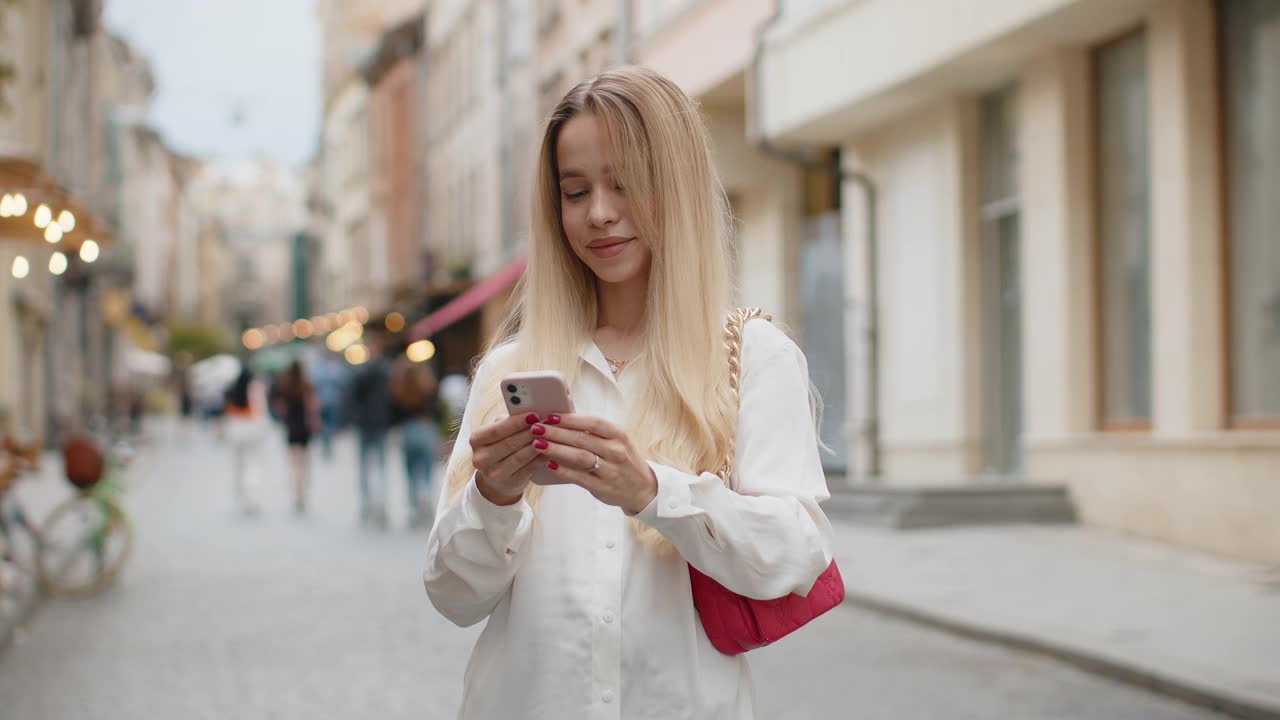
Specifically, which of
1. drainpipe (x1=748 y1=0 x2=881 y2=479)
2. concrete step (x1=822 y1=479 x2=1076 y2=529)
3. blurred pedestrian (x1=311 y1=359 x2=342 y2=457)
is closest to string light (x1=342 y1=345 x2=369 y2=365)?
blurred pedestrian (x1=311 y1=359 x2=342 y2=457)

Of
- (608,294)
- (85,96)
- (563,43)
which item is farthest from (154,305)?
(608,294)

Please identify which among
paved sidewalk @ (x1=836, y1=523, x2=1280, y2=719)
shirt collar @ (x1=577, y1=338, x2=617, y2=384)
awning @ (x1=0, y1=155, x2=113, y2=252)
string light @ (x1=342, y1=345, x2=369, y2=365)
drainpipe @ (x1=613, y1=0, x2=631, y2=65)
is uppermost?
drainpipe @ (x1=613, y1=0, x2=631, y2=65)

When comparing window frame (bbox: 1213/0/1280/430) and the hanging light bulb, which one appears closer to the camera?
the hanging light bulb

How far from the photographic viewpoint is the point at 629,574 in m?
2.29

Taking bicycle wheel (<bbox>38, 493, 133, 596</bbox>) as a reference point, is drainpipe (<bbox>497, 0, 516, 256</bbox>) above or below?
above

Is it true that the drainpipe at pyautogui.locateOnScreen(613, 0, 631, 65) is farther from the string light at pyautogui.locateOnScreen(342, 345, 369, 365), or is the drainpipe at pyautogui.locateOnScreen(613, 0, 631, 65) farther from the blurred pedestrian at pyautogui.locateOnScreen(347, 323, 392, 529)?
the string light at pyautogui.locateOnScreen(342, 345, 369, 365)

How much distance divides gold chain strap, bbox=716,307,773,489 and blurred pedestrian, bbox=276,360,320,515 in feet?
55.3

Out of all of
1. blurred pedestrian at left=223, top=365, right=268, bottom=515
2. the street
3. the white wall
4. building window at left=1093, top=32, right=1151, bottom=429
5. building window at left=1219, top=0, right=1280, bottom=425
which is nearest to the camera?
the street

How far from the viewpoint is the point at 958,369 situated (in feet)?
53.3

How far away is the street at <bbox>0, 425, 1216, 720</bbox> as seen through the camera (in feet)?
22.6

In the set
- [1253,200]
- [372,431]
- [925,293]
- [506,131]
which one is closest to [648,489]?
[1253,200]

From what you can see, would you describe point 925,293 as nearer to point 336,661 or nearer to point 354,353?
point 336,661

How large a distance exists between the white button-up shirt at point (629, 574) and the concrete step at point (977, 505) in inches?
469

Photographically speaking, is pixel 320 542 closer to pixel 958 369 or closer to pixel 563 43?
pixel 958 369
